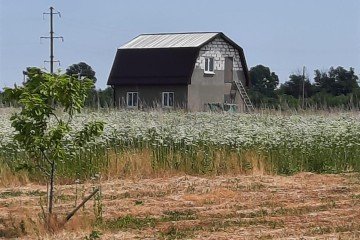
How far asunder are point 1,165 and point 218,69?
113 feet

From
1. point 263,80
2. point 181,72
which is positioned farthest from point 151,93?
point 263,80

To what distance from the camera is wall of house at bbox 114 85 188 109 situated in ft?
147

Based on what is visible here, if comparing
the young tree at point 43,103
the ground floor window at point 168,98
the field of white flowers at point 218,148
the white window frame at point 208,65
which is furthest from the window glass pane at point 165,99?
the young tree at point 43,103

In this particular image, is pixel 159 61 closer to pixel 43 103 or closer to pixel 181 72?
pixel 181 72

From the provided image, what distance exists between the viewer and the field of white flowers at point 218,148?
1380cm

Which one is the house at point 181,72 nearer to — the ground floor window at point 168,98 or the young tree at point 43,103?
the ground floor window at point 168,98

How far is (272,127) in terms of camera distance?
16.6 metres

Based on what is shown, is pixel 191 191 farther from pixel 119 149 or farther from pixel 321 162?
pixel 321 162

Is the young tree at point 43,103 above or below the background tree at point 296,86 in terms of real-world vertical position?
below

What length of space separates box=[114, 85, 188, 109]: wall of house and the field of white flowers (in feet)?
92.0

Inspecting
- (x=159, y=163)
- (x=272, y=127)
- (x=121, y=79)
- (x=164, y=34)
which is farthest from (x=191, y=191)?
(x=164, y=34)

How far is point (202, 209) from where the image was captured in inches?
396

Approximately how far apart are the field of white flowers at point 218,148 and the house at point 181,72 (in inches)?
1082

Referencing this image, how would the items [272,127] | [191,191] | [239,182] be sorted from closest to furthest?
[191,191]
[239,182]
[272,127]
